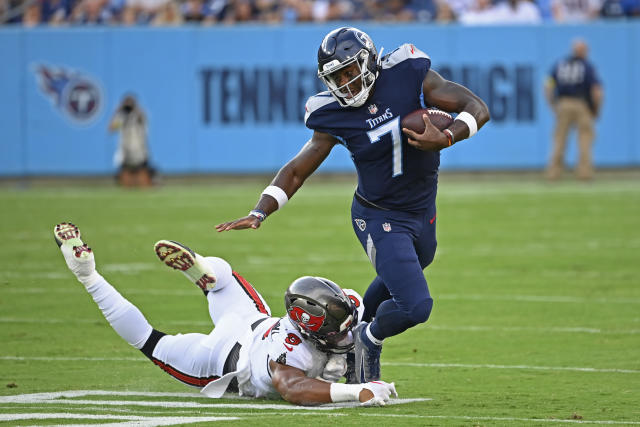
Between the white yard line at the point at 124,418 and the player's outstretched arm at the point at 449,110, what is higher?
the player's outstretched arm at the point at 449,110

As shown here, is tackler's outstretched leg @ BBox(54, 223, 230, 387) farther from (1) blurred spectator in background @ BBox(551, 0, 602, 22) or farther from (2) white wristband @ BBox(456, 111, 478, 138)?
(1) blurred spectator in background @ BBox(551, 0, 602, 22)

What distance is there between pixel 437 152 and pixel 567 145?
17.5 meters

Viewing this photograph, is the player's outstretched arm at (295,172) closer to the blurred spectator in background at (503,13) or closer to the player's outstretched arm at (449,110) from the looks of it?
the player's outstretched arm at (449,110)

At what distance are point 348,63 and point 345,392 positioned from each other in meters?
1.63

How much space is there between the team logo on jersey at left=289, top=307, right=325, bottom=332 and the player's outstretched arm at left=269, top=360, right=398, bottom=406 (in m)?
0.23

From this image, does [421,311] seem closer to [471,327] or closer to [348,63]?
[348,63]

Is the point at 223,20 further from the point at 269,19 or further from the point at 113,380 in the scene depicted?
the point at 113,380

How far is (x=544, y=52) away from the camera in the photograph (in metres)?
23.2

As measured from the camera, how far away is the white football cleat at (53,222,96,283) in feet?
20.8

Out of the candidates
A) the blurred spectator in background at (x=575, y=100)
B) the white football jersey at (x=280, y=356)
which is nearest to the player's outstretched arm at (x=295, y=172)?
the white football jersey at (x=280, y=356)

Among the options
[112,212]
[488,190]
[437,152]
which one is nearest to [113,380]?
[437,152]

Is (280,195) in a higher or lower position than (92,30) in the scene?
higher

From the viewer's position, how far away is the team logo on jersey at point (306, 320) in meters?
5.88

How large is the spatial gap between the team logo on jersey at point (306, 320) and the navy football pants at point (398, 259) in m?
0.33
